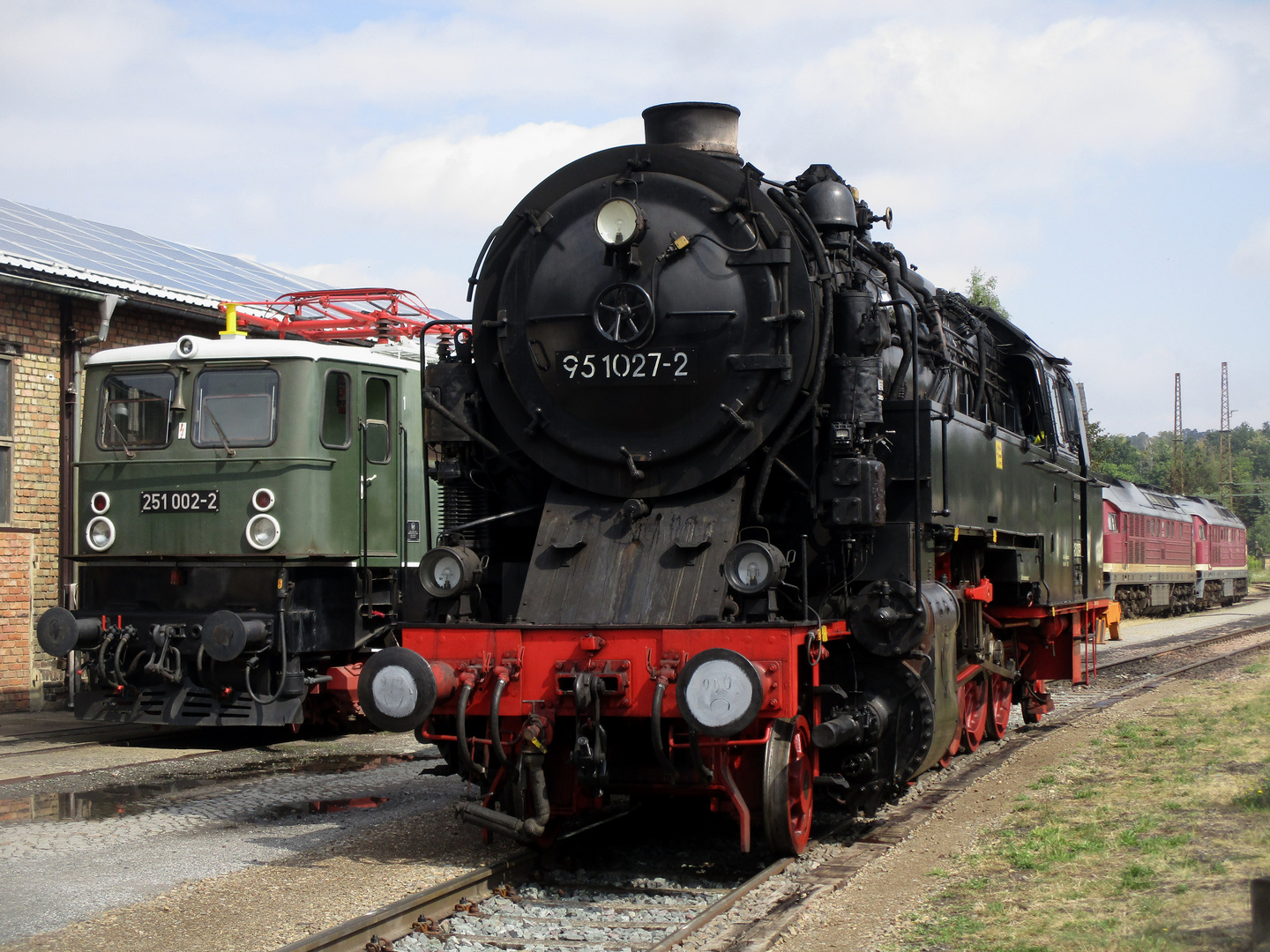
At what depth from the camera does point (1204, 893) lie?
5.37m

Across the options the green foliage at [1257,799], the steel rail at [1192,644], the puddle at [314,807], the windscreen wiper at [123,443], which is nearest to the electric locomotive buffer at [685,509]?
the puddle at [314,807]

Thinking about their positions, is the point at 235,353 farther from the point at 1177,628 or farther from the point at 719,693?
the point at 1177,628

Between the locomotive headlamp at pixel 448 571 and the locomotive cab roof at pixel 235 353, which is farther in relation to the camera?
the locomotive cab roof at pixel 235 353

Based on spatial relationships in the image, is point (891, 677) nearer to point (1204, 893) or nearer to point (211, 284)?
point (1204, 893)

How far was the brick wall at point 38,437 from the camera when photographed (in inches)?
499

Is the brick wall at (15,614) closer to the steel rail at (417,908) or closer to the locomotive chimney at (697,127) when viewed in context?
the steel rail at (417,908)

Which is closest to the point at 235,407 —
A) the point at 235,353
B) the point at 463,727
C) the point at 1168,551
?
the point at 235,353

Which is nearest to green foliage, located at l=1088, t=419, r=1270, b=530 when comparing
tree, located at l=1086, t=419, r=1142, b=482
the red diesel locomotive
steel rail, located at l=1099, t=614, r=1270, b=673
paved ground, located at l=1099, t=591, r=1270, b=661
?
tree, located at l=1086, t=419, r=1142, b=482

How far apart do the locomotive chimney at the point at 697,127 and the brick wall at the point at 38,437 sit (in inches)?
325

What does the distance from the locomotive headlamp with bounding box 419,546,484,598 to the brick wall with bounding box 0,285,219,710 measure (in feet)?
24.2

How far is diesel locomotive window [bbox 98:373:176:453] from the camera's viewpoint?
34.1ft

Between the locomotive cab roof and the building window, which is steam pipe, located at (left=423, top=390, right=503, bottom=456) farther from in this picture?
the building window

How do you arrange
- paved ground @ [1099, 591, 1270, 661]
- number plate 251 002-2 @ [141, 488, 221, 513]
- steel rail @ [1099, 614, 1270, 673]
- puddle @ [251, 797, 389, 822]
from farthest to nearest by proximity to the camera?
paved ground @ [1099, 591, 1270, 661]
steel rail @ [1099, 614, 1270, 673]
number plate 251 002-2 @ [141, 488, 221, 513]
puddle @ [251, 797, 389, 822]

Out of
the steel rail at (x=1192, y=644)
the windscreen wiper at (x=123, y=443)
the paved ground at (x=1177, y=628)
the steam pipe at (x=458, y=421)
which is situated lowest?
the paved ground at (x=1177, y=628)
